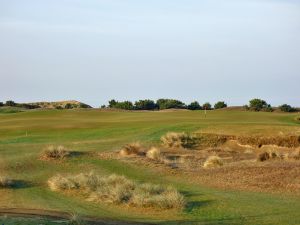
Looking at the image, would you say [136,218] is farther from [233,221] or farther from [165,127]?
[165,127]

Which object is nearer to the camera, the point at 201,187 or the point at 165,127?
the point at 201,187

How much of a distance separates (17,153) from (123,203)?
942cm

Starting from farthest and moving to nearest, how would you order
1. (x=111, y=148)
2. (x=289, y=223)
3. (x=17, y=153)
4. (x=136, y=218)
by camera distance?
(x=111, y=148)
(x=17, y=153)
(x=136, y=218)
(x=289, y=223)

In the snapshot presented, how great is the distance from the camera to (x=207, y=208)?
17062mm

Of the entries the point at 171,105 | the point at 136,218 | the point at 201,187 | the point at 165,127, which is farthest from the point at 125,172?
the point at 171,105

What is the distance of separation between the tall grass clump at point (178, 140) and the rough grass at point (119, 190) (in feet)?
37.3

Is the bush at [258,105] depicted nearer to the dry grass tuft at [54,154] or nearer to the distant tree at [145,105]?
the distant tree at [145,105]

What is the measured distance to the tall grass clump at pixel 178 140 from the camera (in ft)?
104

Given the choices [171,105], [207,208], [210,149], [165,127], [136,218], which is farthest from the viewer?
[171,105]

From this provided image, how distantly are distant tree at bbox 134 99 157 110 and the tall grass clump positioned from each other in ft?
140

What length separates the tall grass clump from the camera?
3163 cm

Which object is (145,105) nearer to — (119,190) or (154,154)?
(154,154)

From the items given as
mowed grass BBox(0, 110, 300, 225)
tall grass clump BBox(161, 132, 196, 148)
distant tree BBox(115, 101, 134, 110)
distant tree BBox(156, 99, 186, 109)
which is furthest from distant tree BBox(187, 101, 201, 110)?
tall grass clump BBox(161, 132, 196, 148)

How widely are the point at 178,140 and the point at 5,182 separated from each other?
44.8 ft
